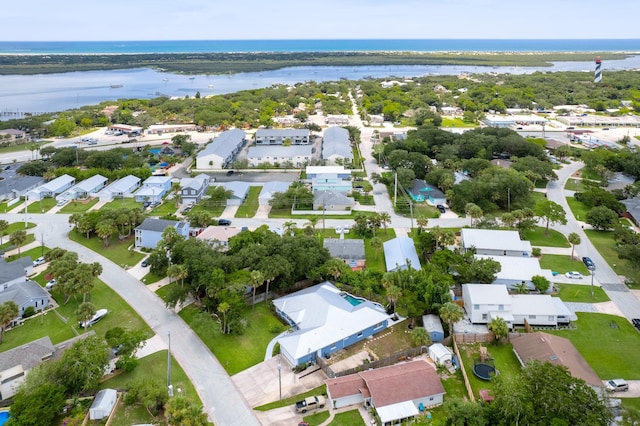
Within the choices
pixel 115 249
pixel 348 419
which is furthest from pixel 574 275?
pixel 115 249

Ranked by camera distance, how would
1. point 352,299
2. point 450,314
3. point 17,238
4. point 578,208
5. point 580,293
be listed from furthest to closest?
point 578,208 < point 17,238 < point 580,293 < point 352,299 < point 450,314

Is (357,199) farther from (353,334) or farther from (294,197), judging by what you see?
(353,334)

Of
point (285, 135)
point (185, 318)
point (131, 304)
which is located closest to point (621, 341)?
point (185, 318)

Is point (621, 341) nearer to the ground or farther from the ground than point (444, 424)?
nearer to the ground

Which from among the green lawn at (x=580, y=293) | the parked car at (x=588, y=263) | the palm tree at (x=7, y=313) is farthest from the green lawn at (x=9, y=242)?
the parked car at (x=588, y=263)

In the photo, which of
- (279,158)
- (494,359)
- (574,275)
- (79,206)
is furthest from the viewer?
(279,158)

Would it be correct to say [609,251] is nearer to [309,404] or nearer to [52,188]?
[309,404]
